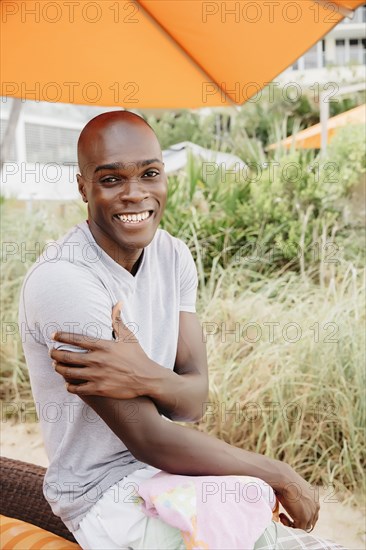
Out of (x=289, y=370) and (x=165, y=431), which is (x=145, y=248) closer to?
(x=165, y=431)

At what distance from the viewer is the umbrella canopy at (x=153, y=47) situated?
230cm

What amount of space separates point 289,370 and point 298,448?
1.56 ft

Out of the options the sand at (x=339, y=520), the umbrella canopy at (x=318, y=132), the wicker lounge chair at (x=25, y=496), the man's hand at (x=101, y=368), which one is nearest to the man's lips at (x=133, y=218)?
the man's hand at (x=101, y=368)

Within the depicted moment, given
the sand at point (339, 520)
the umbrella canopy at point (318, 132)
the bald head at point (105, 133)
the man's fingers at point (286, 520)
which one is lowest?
the sand at point (339, 520)

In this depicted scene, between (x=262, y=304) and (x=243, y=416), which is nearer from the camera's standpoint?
(x=243, y=416)

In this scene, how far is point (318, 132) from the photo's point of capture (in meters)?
8.88

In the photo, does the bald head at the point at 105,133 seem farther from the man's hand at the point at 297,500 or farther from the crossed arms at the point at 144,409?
the man's hand at the point at 297,500

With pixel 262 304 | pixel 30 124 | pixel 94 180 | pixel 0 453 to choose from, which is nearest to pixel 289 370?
pixel 262 304

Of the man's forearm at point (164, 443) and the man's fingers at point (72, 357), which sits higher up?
the man's fingers at point (72, 357)

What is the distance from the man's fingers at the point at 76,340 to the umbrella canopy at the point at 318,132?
22.1 feet

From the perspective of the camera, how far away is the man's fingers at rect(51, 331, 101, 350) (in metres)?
1.58

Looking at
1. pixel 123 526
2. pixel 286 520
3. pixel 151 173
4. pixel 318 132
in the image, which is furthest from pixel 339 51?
pixel 123 526

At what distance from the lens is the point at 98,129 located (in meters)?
1.83

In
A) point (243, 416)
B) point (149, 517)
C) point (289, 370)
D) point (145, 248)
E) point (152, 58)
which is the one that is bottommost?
point (243, 416)
